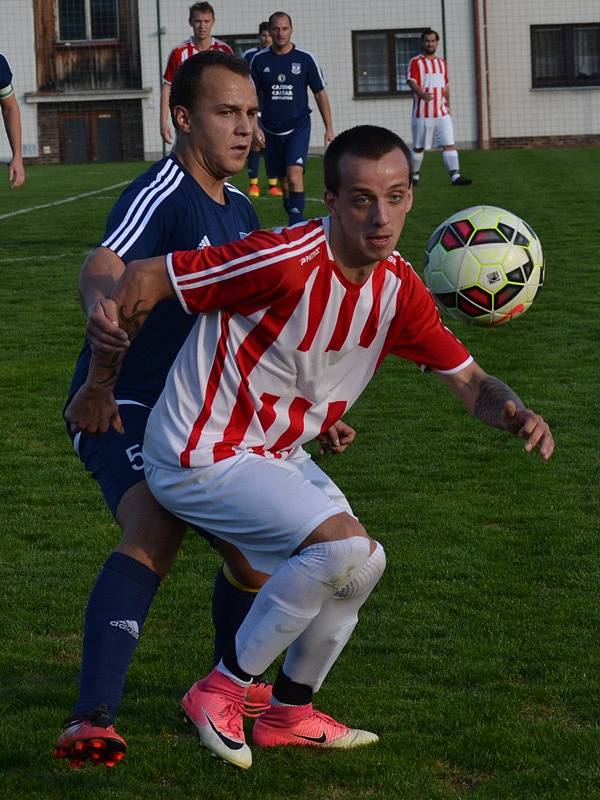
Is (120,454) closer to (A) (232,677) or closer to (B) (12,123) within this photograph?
(A) (232,677)

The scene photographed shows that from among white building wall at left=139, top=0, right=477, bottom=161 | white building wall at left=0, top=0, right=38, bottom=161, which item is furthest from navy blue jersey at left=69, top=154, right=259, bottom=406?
white building wall at left=0, top=0, right=38, bottom=161

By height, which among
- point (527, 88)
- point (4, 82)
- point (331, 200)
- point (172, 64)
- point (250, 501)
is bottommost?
point (250, 501)

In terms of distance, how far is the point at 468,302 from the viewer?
5375 mm

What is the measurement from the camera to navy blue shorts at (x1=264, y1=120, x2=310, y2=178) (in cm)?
1536

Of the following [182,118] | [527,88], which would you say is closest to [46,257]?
[182,118]

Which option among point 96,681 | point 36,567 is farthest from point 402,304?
point 36,567

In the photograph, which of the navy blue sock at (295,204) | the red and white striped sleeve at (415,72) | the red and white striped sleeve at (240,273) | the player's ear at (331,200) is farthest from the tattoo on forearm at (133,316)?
the red and white striped sleeve at (415,72)

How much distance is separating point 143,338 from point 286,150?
39.5ft

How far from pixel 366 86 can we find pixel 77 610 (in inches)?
1231

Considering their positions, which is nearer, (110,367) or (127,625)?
(110,367)

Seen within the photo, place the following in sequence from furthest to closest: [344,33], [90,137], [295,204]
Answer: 1. [90,137]
2. [344,33]
3. [295,204]

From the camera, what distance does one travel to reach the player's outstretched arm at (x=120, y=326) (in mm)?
3521

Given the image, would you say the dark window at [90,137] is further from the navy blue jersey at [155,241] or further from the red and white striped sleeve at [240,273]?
the red and white striped sleeve at [240,273]

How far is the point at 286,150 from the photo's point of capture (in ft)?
51.6
